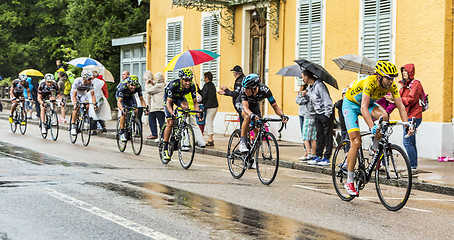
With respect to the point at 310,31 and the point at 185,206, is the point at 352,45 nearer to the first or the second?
the point at 310,31

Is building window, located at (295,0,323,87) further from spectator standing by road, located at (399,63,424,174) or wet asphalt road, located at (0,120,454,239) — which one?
wet asphalt road, located at (0,120,454,239)

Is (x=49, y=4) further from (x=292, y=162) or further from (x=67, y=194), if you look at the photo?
(x=67, y=194)

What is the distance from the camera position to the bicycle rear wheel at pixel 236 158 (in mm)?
11495

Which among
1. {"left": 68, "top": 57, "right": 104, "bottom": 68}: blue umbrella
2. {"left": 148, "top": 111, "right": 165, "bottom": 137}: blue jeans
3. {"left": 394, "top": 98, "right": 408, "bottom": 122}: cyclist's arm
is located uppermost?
{"left": 68, "top": 57, "right": 104, "bottom": 68}: blue umbrella

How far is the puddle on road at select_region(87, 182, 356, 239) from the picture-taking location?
7014 millimetres

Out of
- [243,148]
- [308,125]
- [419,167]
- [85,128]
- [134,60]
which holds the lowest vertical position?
[419,167]

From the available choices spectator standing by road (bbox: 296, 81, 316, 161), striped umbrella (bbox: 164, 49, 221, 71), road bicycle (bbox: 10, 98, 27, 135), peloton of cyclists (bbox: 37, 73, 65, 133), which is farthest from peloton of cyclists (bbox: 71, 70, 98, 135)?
spectator standing by road (bbox: 296, 81, 316, 161)

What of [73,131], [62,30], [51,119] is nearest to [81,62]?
[51,119]

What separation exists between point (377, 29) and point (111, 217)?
1137 centimetres

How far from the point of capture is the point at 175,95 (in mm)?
13391

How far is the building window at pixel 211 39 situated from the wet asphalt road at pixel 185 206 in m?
11.4

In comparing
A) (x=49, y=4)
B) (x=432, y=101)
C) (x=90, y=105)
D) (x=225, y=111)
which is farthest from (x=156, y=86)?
(x=49, y=4)

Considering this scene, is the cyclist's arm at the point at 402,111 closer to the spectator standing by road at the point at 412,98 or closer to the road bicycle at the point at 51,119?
the spectator standing by road at the point at 412,98

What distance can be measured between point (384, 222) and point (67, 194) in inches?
158
